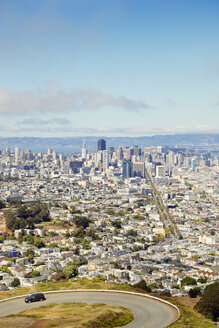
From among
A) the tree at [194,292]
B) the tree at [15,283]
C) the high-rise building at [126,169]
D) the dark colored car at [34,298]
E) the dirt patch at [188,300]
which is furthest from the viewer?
the high-rise building at [126,169]

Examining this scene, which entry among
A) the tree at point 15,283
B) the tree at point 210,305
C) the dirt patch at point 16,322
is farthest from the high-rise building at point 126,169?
the dirt patch at point 16,322

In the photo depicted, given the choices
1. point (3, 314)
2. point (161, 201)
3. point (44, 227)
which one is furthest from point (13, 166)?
point (3, 314)

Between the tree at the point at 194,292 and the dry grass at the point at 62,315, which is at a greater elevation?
the dry grass at the point at 62,315

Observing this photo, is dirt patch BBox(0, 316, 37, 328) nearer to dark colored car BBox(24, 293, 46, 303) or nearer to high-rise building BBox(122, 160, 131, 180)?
dark colored car BBox(24, 293, 46, 303)

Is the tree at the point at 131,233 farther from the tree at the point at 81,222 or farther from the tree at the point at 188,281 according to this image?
the tree at the point at 188,281

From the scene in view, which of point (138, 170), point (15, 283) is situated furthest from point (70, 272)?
point (138, 170)

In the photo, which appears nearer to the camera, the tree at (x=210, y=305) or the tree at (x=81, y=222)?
the tree at (x=210, y=305)
